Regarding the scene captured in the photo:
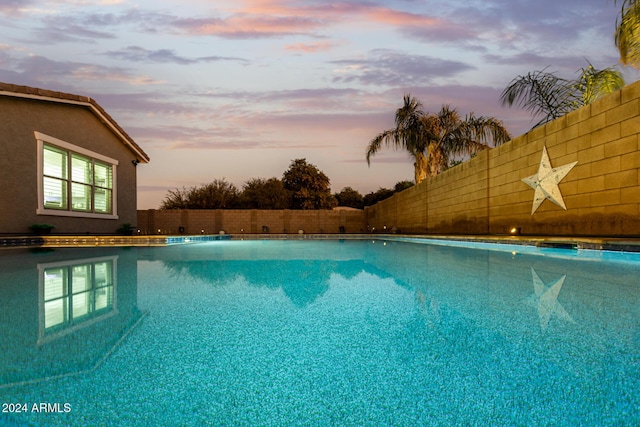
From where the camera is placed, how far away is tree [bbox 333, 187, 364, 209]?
50312mm

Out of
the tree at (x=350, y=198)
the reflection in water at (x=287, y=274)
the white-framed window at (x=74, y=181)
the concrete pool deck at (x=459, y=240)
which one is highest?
the tree at (x=350, y=198)

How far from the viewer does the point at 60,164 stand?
11273mm

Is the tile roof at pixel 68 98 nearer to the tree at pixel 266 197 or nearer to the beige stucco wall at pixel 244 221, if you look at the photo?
the beige stucco wall at pixel 244 221

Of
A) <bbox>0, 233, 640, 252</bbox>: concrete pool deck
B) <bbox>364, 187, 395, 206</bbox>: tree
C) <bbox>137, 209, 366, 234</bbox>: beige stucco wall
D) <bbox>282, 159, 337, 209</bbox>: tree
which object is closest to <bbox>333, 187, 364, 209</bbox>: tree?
<bbox>364, 187, 395, 206</bbox>: tree

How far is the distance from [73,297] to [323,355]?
2479mm

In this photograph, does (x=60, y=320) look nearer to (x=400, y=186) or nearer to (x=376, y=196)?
(x=400, y=186)

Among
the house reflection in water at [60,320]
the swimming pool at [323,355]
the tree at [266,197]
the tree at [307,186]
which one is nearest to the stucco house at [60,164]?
the house reflection in water at [60,320]

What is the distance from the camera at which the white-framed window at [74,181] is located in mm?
10609

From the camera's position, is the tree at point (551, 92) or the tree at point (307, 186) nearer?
the tree at point (551, 92)

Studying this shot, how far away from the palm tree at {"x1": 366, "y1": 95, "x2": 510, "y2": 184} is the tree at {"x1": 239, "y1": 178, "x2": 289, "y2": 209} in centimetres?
1494

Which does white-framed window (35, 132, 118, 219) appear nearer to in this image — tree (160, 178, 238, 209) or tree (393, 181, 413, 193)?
tree (160, 178, 238, 209)

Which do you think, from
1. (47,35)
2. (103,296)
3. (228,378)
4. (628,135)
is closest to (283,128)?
(47,35)

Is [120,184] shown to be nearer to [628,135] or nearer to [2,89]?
[2,89]

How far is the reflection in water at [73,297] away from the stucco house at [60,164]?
606 centimetres
